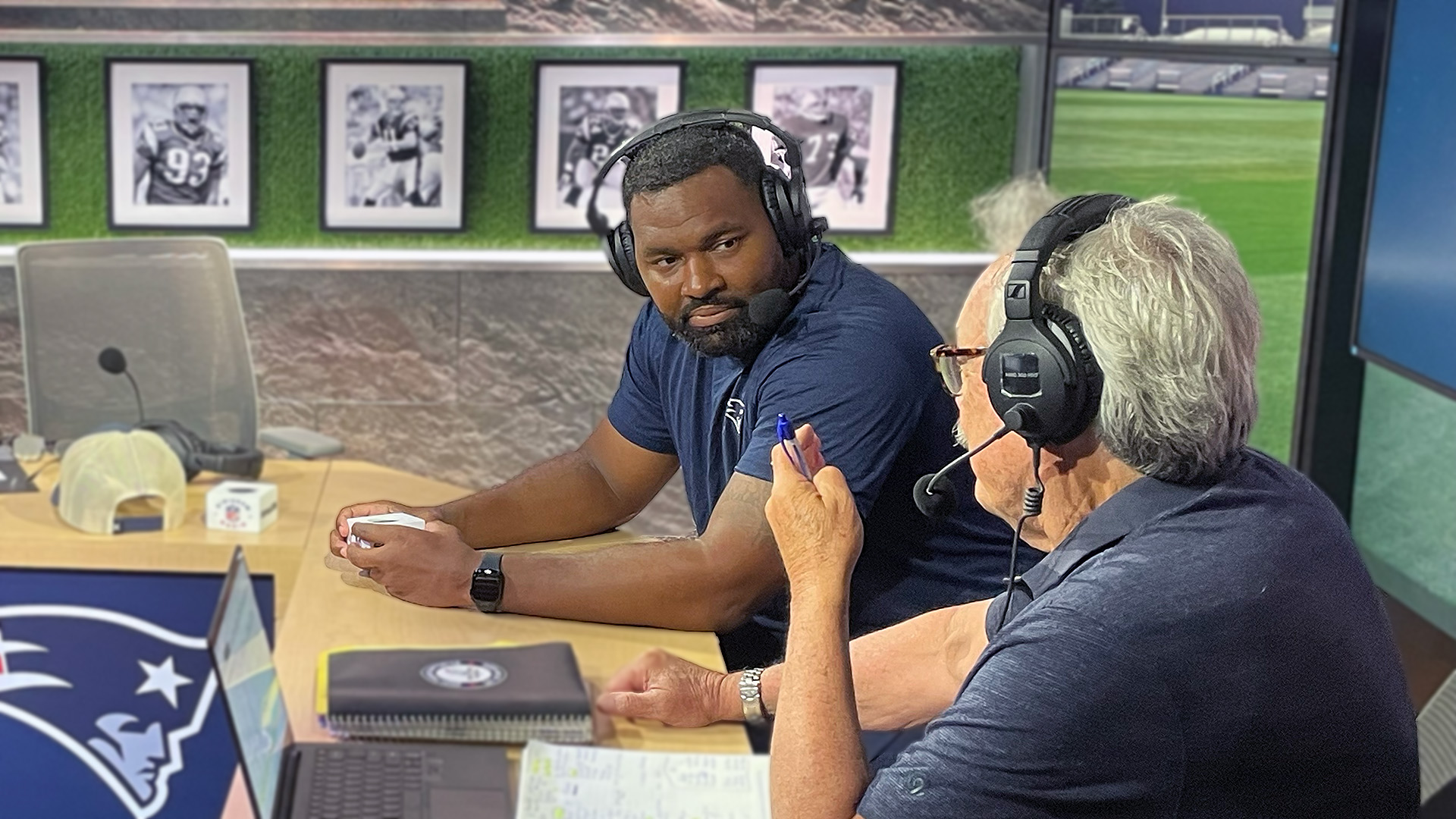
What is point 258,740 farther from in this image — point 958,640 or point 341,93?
point 341,93

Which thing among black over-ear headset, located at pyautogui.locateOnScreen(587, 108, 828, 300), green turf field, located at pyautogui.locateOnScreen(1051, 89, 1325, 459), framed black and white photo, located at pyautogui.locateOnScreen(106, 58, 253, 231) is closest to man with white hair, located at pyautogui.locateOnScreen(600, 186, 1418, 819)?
black over-ear headset, located at pyautogui.locateOnScreen(587, 108, 828, 300)

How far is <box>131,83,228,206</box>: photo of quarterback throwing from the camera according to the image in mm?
4023

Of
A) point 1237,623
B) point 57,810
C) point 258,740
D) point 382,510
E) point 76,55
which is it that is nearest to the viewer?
point 382,510

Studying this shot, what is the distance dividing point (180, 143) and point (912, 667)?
3592 millimetres

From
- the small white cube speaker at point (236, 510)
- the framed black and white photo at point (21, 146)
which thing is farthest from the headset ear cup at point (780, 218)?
the framed black and white photo at point (21, 146)

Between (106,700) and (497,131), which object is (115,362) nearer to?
(106,700)

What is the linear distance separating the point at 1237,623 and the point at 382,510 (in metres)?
0.51

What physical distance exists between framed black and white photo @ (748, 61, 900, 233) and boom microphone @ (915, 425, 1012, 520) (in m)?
3.34

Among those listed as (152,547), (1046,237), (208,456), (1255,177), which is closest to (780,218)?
(1046,237)

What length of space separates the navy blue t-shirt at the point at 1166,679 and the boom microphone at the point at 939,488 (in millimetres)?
133

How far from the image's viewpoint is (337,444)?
330 centimetres

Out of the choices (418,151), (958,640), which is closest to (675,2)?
(418,151)

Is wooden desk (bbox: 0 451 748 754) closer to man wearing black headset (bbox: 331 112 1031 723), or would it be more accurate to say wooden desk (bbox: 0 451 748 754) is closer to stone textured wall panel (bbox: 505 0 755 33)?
man wearing black headset (bbox: 331 112 1031 723)

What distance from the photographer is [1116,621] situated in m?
0.90
